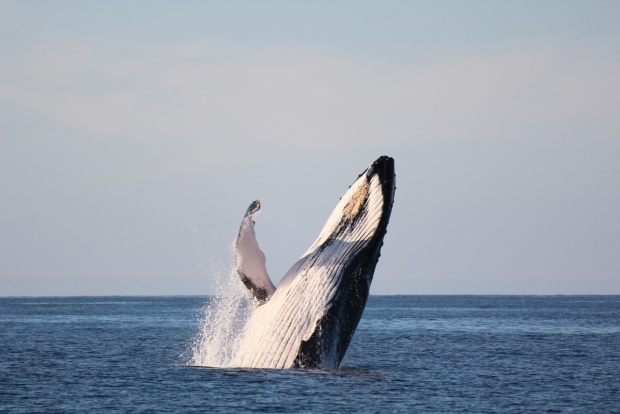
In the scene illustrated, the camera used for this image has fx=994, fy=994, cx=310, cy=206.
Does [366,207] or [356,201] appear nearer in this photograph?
[366,207]

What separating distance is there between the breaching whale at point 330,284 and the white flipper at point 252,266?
0.03 meters

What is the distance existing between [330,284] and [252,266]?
161 cm

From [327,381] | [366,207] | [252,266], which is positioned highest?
[366,207]

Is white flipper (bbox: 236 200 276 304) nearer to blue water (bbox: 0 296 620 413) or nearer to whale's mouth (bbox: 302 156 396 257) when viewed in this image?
whale's mouth (bbox: 302 156 396 257)

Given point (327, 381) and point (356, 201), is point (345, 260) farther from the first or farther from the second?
point (327, 381)

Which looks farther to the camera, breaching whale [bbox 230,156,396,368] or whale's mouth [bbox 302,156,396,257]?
breaching whale [bbox 230,156,396,368]

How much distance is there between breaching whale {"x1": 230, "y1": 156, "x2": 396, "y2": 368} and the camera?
15.7 meters

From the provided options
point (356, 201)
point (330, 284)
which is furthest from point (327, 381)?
point (356, 201)

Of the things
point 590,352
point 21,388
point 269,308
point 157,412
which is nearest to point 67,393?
point 21,388

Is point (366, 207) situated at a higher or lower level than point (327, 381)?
higher

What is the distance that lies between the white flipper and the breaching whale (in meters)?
0.03

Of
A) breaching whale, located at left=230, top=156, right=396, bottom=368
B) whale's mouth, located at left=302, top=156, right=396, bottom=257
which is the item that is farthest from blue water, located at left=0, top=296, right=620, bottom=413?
whale's mouth, located at left=302, top=156, right=396, bottom=257

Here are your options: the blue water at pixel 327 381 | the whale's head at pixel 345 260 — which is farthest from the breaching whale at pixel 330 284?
the blue water at pixel 327 381

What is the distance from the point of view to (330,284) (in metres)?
16.0
